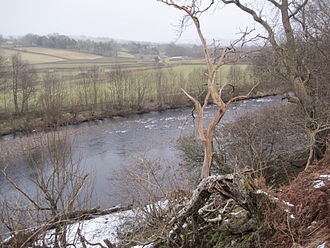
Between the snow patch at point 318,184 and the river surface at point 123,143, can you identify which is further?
the river surface at point 123,143

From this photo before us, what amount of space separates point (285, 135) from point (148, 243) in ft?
32.0

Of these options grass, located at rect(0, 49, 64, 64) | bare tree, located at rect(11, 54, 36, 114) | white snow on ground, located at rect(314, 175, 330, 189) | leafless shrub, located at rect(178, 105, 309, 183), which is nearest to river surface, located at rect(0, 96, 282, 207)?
leafless shrub, located at rect(178, 105, 309, 183)

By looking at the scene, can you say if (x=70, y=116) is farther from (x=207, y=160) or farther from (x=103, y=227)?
(x=207, y=160)

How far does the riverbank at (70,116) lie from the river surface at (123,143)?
1.06 metres

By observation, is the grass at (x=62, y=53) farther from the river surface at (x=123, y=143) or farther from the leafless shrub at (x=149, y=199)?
the leafless shrub at (x=149, y=199)

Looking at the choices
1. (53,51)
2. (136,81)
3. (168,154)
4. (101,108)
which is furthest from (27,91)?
(53,51)

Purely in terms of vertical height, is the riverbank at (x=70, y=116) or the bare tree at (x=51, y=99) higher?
the bare tree at (x=51, y=99)

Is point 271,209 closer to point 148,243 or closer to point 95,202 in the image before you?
point 148,243

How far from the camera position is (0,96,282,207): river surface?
14977 mm

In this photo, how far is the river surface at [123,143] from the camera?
49.1 ft

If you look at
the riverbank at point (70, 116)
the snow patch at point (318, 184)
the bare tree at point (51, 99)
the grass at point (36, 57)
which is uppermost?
the grass at point (36, 57)

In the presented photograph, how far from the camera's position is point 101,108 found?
29406 millimetres

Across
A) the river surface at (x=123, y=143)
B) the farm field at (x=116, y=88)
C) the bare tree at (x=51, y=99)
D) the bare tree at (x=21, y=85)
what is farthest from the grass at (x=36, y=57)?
the river surface at (x=123, y=143)

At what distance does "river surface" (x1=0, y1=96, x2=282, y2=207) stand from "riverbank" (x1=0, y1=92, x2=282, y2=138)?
1.06 metres
